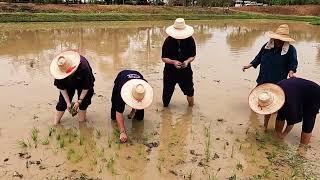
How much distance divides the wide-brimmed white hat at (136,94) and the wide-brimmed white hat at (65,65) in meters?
0.76

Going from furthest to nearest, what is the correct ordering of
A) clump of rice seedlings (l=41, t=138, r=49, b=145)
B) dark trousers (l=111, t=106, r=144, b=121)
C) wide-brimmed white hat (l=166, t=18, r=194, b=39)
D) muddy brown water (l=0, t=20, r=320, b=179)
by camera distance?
1. wide-brimmed white hat (l=166, t=18, r=194, b=39)
2. dark trousers (l=111, t=106, r=144, b=121)
3. clump of rice seedlings (l=41, t=138, r=49, b=145)
4. muddy brown water (l=0, t=20, r=320, b=179)

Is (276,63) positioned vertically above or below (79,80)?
above

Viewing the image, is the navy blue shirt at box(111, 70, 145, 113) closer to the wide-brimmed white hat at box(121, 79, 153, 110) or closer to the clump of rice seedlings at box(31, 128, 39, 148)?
the wide-brimmed white hat at box(121, 79, 153, 110)

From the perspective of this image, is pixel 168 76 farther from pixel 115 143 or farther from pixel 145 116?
pixel 115 143

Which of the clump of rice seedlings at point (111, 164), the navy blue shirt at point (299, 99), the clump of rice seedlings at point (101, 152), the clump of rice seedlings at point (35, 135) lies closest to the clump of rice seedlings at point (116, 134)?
the clump of rice seedlings at point (101, 152)

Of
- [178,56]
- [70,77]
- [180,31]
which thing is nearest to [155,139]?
[70,77]

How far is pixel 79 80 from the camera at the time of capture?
19.3 feet

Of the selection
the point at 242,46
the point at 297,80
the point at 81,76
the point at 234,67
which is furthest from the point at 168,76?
the point at 242,46

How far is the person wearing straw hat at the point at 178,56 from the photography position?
668cm

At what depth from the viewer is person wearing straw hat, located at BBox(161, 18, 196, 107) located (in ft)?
21.9

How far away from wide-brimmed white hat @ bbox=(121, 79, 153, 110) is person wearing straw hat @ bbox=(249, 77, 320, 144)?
1429 millimetres

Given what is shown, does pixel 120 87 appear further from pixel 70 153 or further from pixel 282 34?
pixel 282 34

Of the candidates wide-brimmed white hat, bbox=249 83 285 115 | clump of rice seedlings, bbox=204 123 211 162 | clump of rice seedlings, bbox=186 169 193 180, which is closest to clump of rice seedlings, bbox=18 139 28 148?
clump of rice seedlings, bbox=186 169 193 180

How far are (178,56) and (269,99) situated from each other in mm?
1936
